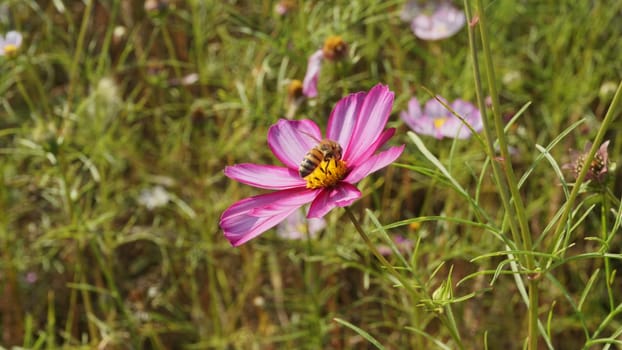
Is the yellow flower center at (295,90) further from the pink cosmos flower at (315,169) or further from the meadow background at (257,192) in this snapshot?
the pink cosmos flower at (315,169)

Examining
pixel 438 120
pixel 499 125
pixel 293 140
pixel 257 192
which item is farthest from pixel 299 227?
pixel 499 125

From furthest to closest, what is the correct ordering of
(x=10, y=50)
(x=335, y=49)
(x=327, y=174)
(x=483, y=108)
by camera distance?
(x=10, y=50) < (x=335, y=49) < (x=327, y=174) < (x=483, y=108)

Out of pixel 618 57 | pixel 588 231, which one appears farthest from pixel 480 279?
pixel 618 57

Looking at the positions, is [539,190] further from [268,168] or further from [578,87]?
[268,168]

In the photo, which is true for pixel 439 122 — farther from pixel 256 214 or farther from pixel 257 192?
pixel 256 214

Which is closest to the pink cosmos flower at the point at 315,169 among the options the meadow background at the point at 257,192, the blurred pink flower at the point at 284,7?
the meadow background at the point at 257,192

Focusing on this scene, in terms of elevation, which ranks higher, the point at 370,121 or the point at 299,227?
the point at 370,121
